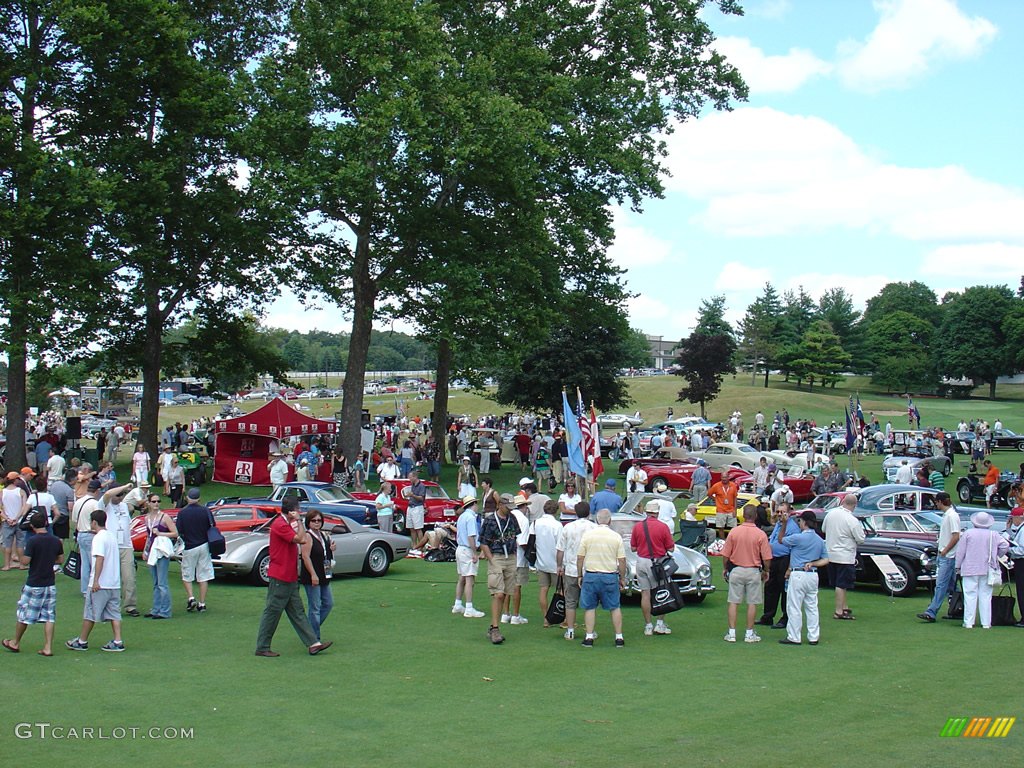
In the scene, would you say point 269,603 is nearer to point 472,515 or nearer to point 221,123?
point 472,515

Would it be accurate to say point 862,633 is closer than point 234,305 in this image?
Yes

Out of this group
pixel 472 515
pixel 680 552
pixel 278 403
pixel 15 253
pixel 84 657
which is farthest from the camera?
pixel 278 403

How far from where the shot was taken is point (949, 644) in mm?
12062

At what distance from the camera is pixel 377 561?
58.2 ft

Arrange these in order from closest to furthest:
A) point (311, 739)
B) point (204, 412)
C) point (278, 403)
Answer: point (311, 739) → point (278, 403) → point (204, 412)

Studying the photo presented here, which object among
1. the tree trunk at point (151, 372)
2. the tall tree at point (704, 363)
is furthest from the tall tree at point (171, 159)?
the tall tree at point (704, 363)

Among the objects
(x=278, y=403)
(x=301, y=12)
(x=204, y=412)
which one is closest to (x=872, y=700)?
(x=278, y=403)

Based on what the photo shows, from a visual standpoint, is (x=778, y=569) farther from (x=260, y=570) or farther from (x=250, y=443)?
(x=250, y=443)

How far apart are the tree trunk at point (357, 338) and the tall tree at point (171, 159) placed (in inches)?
119

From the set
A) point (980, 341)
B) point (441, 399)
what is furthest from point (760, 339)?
point (441, 399)

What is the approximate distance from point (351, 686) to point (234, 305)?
101ft

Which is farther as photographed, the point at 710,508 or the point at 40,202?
the point at 40,202

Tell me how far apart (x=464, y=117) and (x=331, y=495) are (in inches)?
560

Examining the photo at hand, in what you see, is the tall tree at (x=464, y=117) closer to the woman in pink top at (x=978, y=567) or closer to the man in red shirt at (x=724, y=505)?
the man in red shirt at (x=724, y=505)
